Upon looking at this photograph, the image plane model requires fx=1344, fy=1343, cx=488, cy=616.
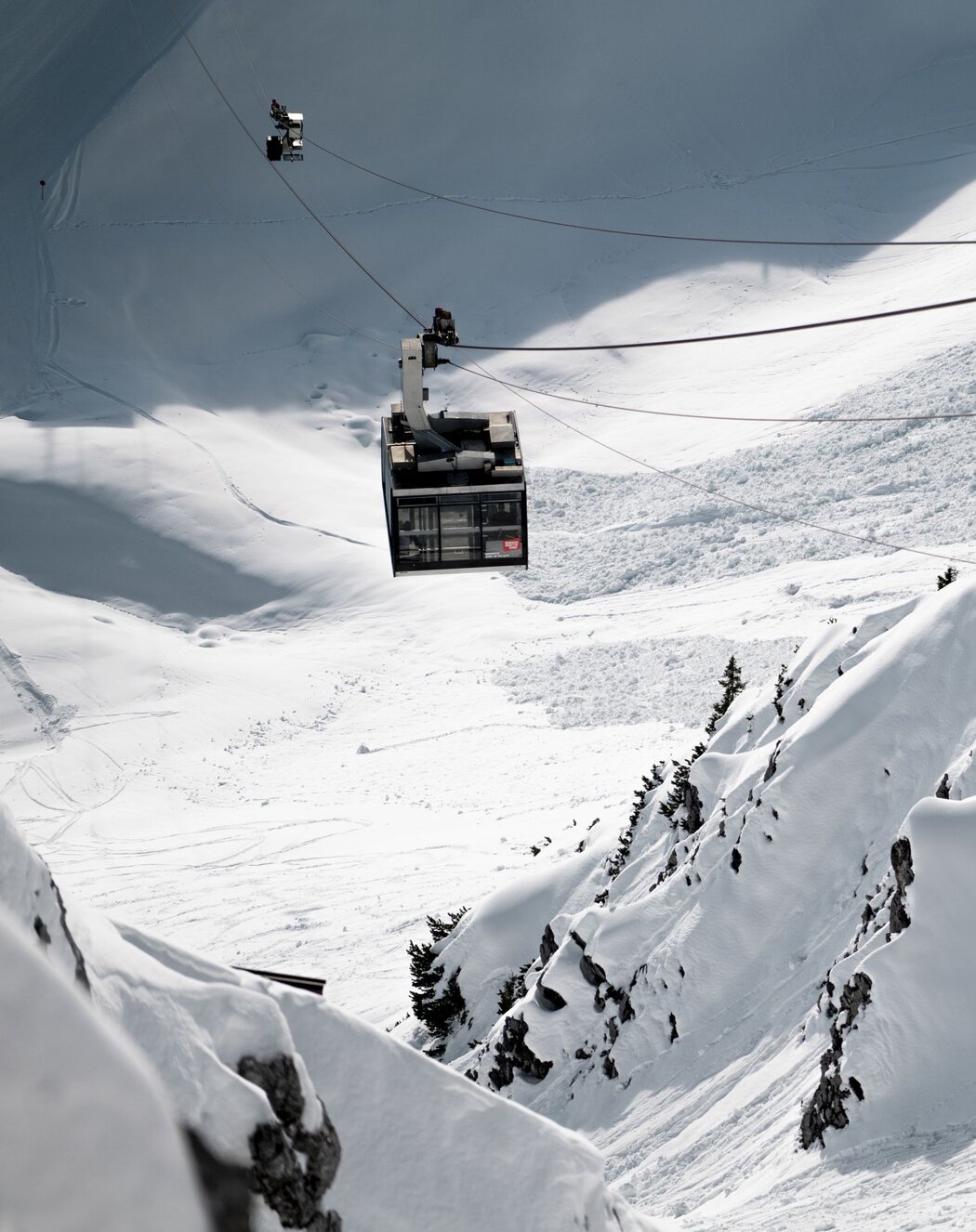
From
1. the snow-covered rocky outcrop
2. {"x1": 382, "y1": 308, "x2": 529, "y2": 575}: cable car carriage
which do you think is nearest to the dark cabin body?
{"x1": 382, "y1": 308, "x2": 529, "y2": 575}: cable car carriage

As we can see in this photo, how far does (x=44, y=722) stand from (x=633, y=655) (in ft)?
53.6

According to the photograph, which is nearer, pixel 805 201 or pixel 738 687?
pixel 738 687

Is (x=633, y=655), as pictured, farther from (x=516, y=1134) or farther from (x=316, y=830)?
(x=516, y=1134)

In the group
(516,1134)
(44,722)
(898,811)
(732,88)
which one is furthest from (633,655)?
(732,88)

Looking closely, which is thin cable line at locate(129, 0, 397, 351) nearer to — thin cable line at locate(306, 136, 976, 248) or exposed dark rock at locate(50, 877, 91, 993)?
thin cable line at locate(306, 136, 976, 248)

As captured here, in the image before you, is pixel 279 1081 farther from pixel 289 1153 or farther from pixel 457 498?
pixel 457 498

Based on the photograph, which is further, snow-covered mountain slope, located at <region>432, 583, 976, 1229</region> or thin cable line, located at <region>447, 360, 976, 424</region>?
thin cable line, located at <region>447, 360, 976, 424</region>

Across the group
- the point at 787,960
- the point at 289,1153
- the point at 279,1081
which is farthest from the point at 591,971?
the point at 289,1153

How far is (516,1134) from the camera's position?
23.2 feet

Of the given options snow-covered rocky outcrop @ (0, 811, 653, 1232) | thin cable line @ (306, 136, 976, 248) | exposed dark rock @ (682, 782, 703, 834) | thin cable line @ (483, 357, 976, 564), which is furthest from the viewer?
thin cable line @ (306, 136, 976, 248)

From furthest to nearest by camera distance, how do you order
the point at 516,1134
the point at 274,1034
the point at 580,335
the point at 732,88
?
the point at 732,88 → the point at 580,335 → the point at 516,1134 → the point at 274,1034

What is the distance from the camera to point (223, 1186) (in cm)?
390

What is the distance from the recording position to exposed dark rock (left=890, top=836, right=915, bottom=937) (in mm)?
11742

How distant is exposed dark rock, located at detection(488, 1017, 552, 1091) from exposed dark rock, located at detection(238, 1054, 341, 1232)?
36.1ft
